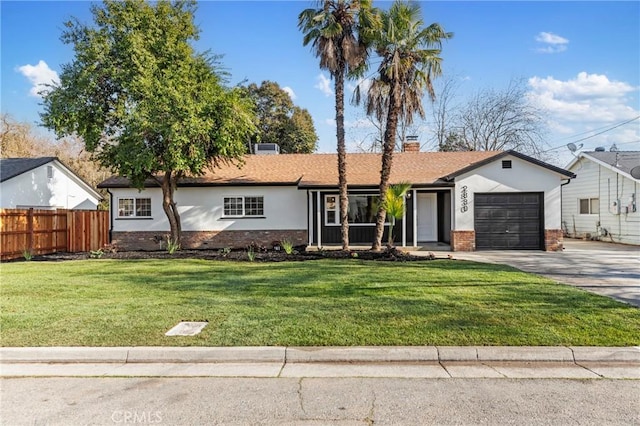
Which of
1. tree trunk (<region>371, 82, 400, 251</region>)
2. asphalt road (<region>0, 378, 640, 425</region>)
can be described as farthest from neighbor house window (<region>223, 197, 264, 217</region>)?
asphalt road (<region>0, 378, 640, 425</region>)

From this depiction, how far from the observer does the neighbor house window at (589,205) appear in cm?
2211

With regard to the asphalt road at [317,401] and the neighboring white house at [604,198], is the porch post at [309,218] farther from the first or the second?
the asphalt road at [317,401]

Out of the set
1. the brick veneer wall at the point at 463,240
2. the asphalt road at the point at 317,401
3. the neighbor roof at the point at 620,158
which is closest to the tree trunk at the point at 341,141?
the brick veneer wall at the point at 463,240

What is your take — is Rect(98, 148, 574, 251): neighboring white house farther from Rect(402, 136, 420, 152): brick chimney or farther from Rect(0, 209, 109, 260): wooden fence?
Rect(402, 136, 420, 152): brick chimney

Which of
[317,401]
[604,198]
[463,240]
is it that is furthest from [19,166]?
[604,198]

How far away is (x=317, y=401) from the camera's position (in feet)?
13.7

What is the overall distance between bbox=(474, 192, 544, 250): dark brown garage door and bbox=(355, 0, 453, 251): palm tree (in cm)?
464

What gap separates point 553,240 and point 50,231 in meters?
20.0

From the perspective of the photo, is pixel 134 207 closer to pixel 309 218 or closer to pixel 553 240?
pixel 309 218

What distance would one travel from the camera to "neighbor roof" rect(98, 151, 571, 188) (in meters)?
18.5

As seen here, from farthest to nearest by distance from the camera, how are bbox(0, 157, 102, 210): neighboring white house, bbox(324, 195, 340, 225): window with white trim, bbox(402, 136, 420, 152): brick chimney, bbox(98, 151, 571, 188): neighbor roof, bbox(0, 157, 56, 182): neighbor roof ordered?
bbox(402, 136, 420, 152): brick chimney, bbox(0, 157, 102, 210): neighboring white house, bbox(0, 157, 56, 182): neighbor roof, bbox(324, 195, 340, 225): window with white trim, bbox(98, 151, 571, 188): neighbor roof

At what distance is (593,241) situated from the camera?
21531 mm

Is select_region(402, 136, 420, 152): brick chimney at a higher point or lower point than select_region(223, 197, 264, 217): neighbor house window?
higher

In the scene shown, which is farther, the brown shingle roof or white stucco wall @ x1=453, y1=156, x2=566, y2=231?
the brown shingle roof
